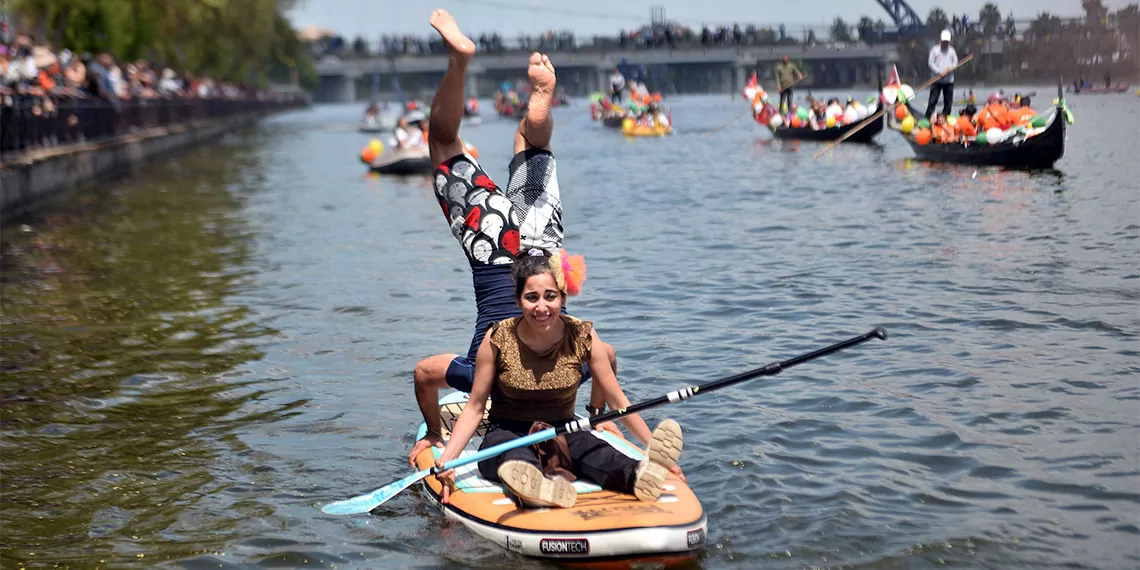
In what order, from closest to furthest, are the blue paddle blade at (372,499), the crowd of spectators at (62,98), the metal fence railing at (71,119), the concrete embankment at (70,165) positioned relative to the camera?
1. the blue paddle blade at (372,499)
2. the concrete embankment at (70,165)
3. the metal fence railing at (71,119)
4. the crowd of spectators at (62,98)

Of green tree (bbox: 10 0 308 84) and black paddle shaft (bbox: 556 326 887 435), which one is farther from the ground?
green tree (bbox: 10 0 308 84)

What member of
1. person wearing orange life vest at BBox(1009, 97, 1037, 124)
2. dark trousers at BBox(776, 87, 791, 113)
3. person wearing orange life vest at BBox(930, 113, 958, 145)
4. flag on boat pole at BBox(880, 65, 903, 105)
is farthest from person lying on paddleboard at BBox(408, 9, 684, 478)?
dark trousers at BBox(776, 87, 791, 113)

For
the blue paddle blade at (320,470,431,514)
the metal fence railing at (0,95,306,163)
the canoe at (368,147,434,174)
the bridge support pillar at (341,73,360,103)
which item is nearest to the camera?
the blue paddle blade at (320,470,431,514)

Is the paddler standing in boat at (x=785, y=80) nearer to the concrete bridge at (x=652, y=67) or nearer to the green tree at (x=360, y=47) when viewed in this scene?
the concrete bridge at (x=652, y=67)

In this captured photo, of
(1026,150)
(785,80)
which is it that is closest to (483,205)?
(1026,150)

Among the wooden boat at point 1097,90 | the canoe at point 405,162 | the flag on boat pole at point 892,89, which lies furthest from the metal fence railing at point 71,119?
the wooden boat at point 1097,90

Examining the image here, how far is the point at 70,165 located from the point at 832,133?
2120 centimetres

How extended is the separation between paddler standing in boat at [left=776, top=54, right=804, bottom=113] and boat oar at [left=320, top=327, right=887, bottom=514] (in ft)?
122

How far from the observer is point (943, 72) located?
98.5 ft

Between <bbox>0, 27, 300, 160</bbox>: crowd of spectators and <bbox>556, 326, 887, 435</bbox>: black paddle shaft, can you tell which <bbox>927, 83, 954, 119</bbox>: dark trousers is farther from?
<bbox>556, 326, 887, 435</bbox>: black paddle shaft

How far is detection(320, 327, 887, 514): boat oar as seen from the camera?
19.9ft

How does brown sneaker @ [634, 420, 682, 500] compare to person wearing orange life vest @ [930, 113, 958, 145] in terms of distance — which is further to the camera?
person wearing orange life vest @ [930, 113, 958, 145]

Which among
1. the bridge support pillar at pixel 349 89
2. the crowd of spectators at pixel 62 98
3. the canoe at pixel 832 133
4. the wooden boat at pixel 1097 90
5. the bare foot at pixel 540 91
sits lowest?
the canoe at pixel 832 133

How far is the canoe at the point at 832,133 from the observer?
37.9 m
